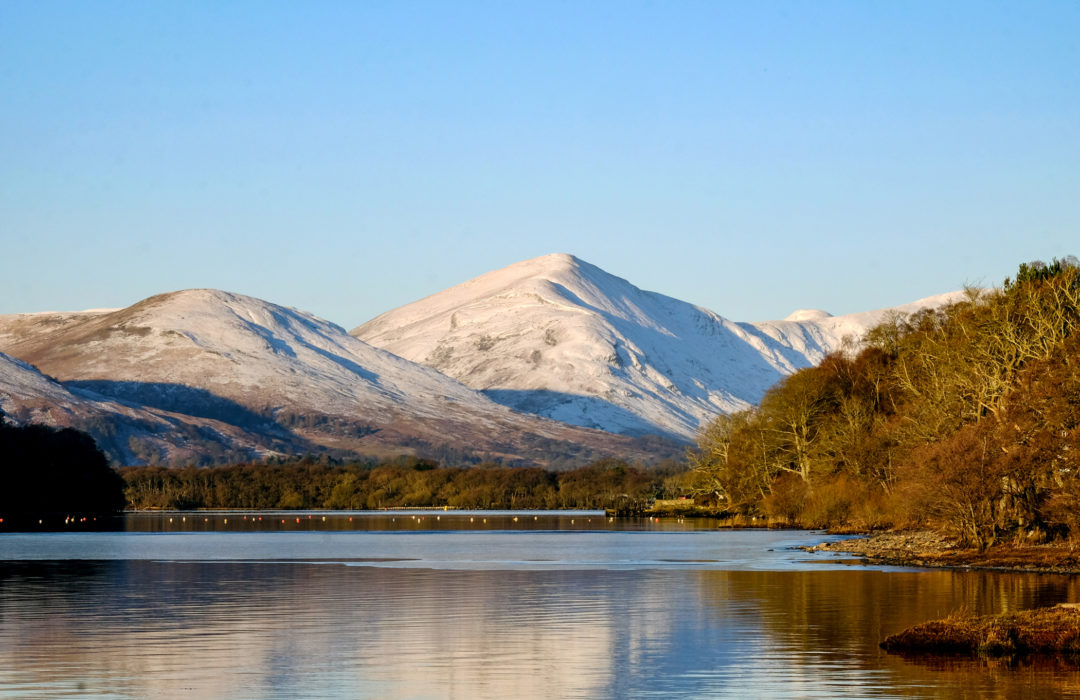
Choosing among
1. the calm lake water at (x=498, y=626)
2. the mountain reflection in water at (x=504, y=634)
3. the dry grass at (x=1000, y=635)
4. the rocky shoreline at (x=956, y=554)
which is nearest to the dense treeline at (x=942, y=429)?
the rocky shoreline at (x=956, y=554)

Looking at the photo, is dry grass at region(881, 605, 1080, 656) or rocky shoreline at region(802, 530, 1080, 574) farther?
rocky shoreline at region(802, 530, 1080, 574)

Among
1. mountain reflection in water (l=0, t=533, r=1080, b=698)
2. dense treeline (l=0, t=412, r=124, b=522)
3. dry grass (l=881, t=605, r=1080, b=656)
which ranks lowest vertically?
mountain reflection in water (l=0, t=533, r=1080, b=698)

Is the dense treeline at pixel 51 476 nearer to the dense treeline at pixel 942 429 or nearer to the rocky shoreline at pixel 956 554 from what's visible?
the dense treeline at pixel 942 429

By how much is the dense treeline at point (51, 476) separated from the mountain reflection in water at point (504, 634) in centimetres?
10078

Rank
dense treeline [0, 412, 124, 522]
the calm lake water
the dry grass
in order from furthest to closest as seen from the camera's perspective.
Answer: dense treeline [0, 412, 124, 522] < the dry grass < the calm lake water

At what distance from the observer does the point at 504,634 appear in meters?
39.3

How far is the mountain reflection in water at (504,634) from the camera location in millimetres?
29766

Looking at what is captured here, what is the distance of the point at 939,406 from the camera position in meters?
78.2

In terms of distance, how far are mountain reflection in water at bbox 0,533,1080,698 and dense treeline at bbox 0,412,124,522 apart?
100776 millimetres

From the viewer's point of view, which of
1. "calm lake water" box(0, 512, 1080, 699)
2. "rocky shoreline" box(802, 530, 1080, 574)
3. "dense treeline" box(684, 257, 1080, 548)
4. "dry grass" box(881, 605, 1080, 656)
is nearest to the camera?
"calm lake water" box(0, 512, 1080, 699)

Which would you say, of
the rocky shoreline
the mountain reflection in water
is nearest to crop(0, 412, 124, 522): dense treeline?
the mountain reflection in water

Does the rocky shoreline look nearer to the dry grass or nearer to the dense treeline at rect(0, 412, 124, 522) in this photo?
the dry grass

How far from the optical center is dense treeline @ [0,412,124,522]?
523ft

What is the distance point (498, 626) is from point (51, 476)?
137422mm
